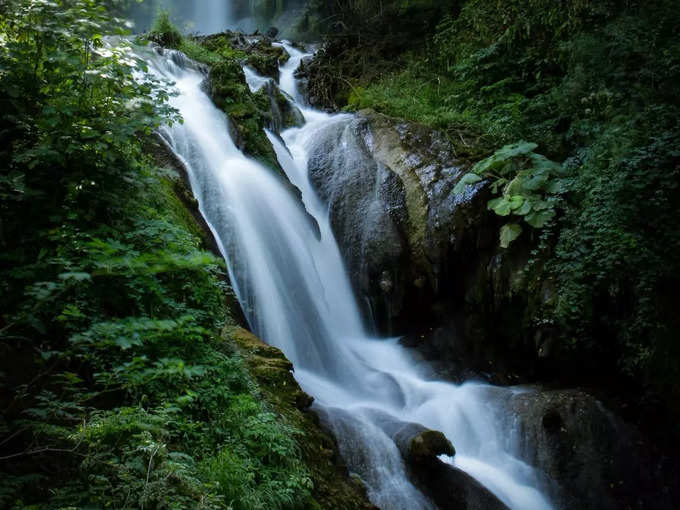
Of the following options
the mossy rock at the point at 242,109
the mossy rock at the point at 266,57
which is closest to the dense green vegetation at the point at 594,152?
the mossy rock at the point at 242,109

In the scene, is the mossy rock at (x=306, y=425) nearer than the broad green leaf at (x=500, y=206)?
Yes

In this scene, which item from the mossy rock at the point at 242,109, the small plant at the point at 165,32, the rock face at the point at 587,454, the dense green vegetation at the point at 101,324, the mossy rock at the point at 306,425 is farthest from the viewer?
the small plant at the point at 165,32

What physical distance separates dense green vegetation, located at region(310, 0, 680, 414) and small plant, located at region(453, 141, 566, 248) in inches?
0.9

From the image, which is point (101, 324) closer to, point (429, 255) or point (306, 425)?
point (306, 425)

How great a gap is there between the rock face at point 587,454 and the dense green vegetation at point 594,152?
2.27ft

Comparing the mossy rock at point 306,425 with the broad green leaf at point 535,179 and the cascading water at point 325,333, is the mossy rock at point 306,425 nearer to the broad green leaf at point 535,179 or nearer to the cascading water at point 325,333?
the cascading water at point 325,333

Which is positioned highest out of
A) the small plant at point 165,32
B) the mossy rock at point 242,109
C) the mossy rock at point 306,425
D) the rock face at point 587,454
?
the small plant at point 165,32

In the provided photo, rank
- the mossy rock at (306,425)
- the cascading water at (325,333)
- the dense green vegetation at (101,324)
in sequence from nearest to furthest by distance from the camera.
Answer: the dense green vegetation at (101,324)
the mossy rock at (306,425)
the cascading water at (325,333)

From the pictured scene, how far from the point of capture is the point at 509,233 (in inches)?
239

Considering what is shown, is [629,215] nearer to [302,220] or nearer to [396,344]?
[396,344]

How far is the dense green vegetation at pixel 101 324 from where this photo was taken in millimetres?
1841

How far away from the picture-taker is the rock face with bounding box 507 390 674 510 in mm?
4578

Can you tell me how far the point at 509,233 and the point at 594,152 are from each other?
1463mm

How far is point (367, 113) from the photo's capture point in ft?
31.0
